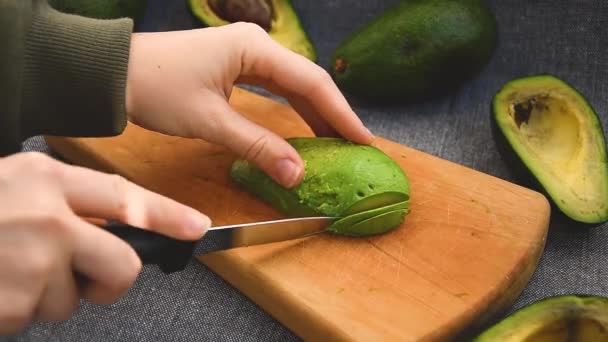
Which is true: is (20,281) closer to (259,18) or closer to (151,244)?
(151,244)

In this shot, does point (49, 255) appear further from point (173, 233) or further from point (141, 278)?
point (141, 278)

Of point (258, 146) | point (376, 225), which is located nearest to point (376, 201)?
point (376, 225)

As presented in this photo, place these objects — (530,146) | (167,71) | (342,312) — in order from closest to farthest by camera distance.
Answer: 1. (342,312)
2. (167,71)
3. (530,146)

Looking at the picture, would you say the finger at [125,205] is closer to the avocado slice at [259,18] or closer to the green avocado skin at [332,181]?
the green avocado skin at [332,181]

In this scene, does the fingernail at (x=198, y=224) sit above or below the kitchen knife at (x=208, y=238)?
above

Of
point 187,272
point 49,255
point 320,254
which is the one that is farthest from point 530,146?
point 49,255

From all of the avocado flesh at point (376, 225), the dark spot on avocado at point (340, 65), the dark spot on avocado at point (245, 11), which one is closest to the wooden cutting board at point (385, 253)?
the avocado flesh at point (376, 225)
